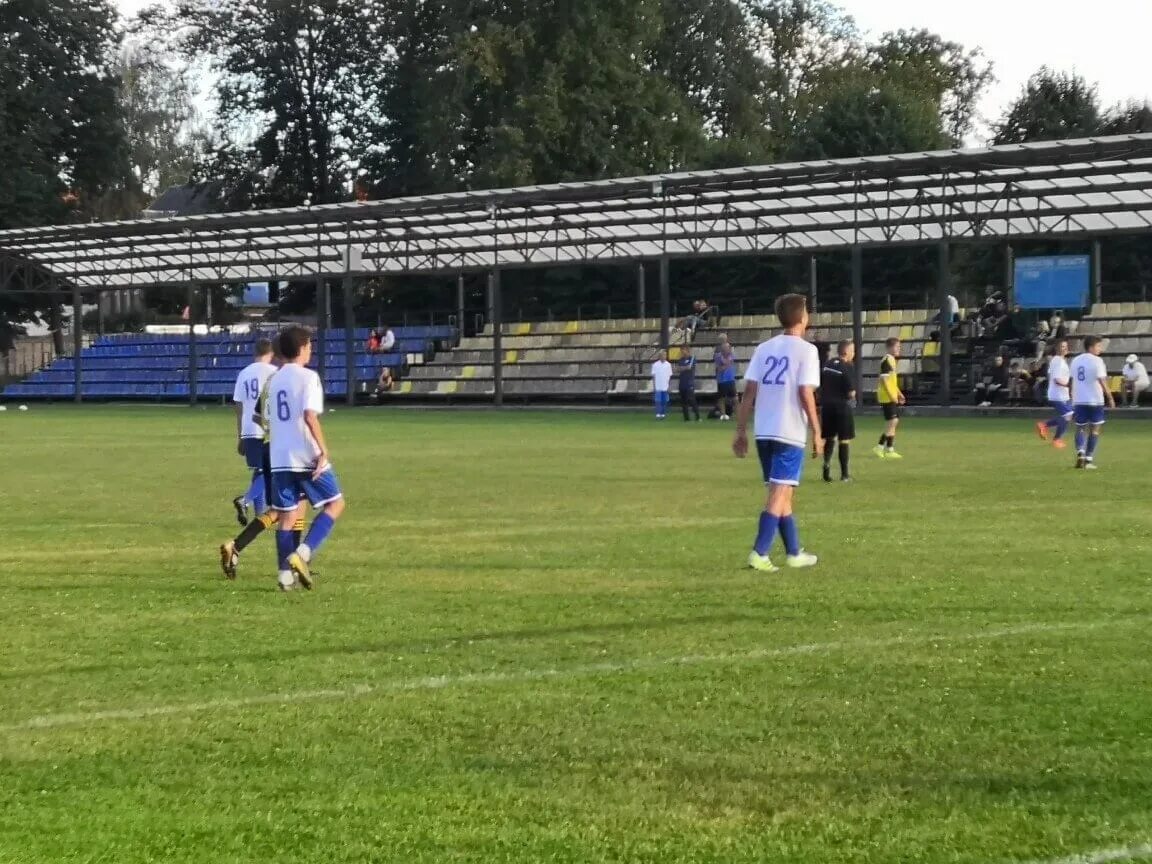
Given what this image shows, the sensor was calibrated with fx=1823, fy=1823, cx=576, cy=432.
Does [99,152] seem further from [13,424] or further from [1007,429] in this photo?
[1007,429]

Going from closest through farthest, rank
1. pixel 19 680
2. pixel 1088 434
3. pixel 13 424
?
1. pixel 19 680
2. pixel 1088 434
3. pixel 13 424

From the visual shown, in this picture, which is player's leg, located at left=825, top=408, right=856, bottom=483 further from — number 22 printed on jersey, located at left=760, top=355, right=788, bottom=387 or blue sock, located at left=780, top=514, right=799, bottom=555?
number 22 printed on jersey, located at left=760, top=355, right=788, bottom=387

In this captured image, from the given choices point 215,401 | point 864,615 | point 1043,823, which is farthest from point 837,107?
point 1043,823

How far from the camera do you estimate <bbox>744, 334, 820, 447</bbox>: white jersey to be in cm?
1233

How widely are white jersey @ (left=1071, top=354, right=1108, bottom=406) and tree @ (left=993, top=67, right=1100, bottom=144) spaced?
35.9m

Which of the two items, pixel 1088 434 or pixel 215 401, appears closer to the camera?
pixel 1088 434

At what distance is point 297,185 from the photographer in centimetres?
7575

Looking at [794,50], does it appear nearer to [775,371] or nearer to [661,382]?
[661,382]

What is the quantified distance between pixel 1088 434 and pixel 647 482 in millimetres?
6236

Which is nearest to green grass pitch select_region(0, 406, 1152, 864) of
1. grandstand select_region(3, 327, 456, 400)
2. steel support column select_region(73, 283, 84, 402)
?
grandstand select_region(3, 327, 456, 400)

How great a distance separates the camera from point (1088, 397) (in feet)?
77.4

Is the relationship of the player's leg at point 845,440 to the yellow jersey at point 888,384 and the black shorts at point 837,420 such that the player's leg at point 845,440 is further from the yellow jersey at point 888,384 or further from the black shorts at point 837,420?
the yellow jersey at point 888,384

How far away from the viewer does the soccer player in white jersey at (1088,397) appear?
76.9 feet

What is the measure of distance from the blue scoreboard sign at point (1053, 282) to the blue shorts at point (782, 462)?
3351 centimetres
